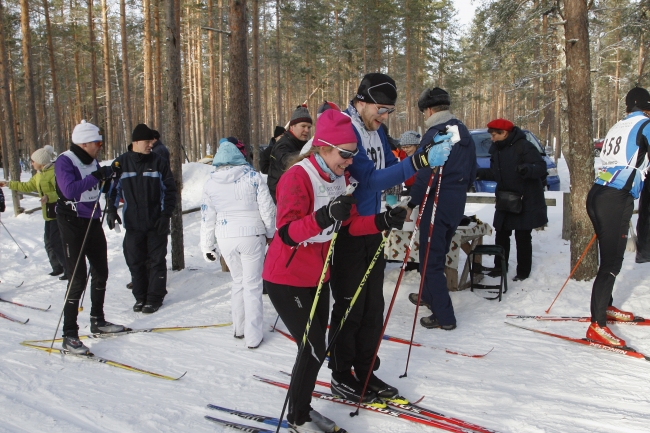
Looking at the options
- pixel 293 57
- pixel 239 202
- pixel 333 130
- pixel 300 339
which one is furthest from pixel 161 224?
pixel 293 57

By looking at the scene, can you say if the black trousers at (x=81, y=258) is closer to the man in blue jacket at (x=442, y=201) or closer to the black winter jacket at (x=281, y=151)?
the black winter jacket at (x=281, y=151)

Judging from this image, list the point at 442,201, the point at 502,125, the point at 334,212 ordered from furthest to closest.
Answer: the point at 502,125 < the point at 442,201 < the point at 334,212

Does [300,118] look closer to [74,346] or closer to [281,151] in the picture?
[281,151]

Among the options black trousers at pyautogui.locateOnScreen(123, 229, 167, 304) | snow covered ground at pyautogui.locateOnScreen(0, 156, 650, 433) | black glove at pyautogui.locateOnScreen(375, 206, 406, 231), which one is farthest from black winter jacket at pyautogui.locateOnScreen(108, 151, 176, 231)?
black glove at pyautogui.locateOnScreen(375, 206, 406, 231)

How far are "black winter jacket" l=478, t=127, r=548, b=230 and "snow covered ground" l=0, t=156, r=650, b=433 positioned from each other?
78 centimetres

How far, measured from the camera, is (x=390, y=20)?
3186cm

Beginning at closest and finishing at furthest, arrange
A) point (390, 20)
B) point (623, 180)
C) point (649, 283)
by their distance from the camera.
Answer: point (623, 180) → point (649, 283) → point (390, 20)

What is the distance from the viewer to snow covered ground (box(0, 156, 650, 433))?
3066mm

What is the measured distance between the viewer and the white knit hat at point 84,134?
4.79 m

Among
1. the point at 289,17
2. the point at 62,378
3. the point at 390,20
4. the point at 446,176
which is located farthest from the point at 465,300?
the point at 390,20

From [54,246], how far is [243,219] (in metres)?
4.84

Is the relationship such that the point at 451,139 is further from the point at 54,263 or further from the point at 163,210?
the point at 54,263

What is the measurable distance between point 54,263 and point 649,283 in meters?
8.88

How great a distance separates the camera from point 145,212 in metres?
5.87
